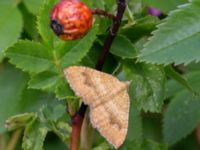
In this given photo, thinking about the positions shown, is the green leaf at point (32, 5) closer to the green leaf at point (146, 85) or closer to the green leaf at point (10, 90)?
the green leaf at point (10, 90)

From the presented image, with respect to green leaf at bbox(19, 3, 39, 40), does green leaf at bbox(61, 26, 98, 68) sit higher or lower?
higher

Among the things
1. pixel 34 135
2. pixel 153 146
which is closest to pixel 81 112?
pixel 34 135

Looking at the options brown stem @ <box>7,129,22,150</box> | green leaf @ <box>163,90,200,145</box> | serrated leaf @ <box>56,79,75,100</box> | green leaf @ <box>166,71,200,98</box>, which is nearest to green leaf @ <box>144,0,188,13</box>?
green leaf @ <box>166,71,200,98</box>

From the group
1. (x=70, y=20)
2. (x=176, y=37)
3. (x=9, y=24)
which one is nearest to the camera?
(x=70, y=20)

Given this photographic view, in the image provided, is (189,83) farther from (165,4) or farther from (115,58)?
(115,58)

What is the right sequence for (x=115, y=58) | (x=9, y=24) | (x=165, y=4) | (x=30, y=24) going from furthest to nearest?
1. (x=30, y=24)
2. (x=9, y=24)
3. (x=165, y=4)
4. (x=115, y=58)

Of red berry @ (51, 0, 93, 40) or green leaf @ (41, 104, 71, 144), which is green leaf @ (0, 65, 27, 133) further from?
red berry @ (51, 0, 93, 40)
